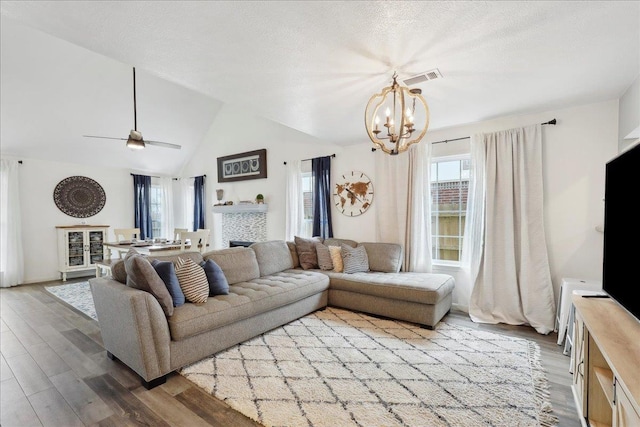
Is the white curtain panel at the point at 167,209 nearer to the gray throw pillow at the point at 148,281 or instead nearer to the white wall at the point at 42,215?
the white wall at the point at 42,215

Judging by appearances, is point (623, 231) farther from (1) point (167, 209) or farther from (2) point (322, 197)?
(1) point (167, 209)

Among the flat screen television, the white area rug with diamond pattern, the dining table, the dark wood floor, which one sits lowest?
the dark wood floor

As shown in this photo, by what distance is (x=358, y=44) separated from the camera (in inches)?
77.2

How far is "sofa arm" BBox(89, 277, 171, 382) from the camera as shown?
2.14 meters

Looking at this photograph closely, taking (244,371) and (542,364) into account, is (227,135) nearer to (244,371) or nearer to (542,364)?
(244,371)

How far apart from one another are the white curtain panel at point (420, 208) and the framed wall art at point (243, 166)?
305 centimetres

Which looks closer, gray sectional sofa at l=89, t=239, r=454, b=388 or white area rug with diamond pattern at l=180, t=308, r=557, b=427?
white area rug with diamond pattern at l=180, t=308, r=557, b=427

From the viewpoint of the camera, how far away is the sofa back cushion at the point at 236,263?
3352 millimetres

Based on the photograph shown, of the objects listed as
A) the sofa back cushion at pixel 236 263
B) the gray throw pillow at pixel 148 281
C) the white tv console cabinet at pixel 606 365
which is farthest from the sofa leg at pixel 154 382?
the white tv console cabinet at pixel 606 365

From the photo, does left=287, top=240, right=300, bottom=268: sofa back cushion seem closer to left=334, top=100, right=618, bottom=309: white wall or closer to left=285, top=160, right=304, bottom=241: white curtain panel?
left=285, top=160, right=304, bottom=241: white curtain panel

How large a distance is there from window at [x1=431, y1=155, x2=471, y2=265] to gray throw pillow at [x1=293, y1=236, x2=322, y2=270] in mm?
1740

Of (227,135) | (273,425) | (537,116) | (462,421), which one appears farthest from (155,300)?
(227,135)

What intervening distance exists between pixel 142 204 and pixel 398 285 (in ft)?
21.4

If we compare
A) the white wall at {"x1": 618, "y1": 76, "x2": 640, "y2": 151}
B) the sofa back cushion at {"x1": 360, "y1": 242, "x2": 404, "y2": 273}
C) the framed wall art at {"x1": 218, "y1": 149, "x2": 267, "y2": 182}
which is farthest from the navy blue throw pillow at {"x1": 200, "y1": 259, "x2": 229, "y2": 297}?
the white wall at {"x1": 618, "y1": 76, "x2": 640, "y2": 151}
